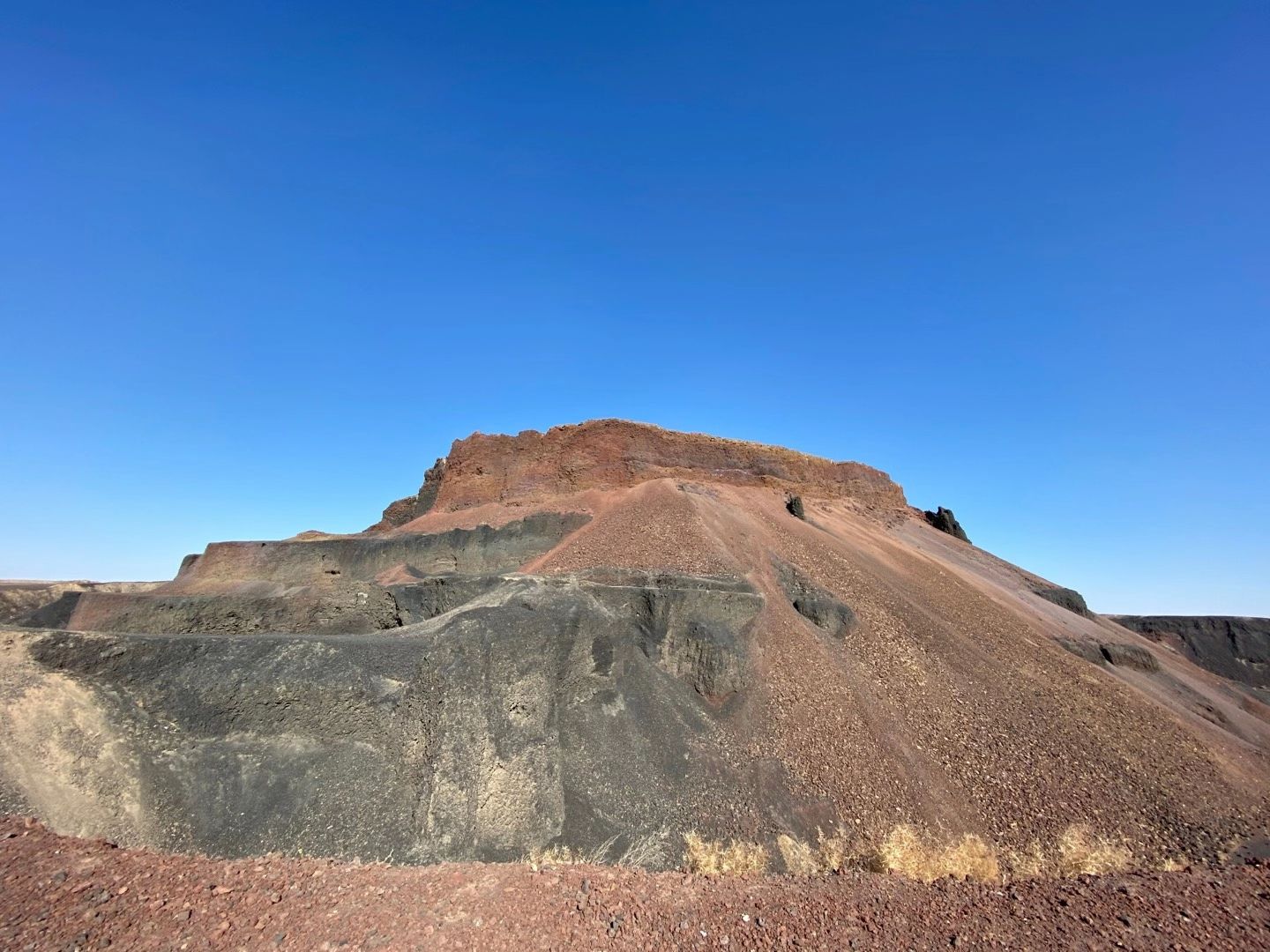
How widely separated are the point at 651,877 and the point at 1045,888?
575 centimetres

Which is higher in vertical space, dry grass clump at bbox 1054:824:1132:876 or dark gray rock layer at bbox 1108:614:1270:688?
dark gray rock layer at bbox 1108:614:1270:688

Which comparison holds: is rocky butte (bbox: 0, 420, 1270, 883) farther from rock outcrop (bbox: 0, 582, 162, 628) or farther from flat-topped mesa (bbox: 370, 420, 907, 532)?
flat-topped mesa (bbox: 370, 420, 907, 532)

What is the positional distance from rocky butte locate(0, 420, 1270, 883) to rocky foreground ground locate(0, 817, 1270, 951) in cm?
85

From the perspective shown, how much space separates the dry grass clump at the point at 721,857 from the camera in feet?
30.5

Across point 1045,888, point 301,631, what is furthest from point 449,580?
point 1045,888

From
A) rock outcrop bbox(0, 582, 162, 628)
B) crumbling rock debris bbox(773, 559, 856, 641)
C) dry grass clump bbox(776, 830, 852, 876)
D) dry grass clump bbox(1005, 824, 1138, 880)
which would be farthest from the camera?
rock outcrop bbox(0, 582, 162, 628)

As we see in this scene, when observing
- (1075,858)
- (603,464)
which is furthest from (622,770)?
(603,464)

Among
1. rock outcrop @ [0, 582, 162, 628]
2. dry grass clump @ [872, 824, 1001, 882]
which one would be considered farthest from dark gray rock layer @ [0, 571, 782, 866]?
rock outcrop @ [0, 582, 162, 628]

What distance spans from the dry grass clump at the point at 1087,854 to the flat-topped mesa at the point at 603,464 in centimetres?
1742

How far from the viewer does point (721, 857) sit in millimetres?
9508

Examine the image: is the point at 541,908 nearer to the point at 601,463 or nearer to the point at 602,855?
the point at 602,855

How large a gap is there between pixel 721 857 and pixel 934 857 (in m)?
3.98

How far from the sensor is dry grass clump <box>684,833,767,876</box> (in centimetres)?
930

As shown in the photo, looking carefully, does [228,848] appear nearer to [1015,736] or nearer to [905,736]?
[905,736]
